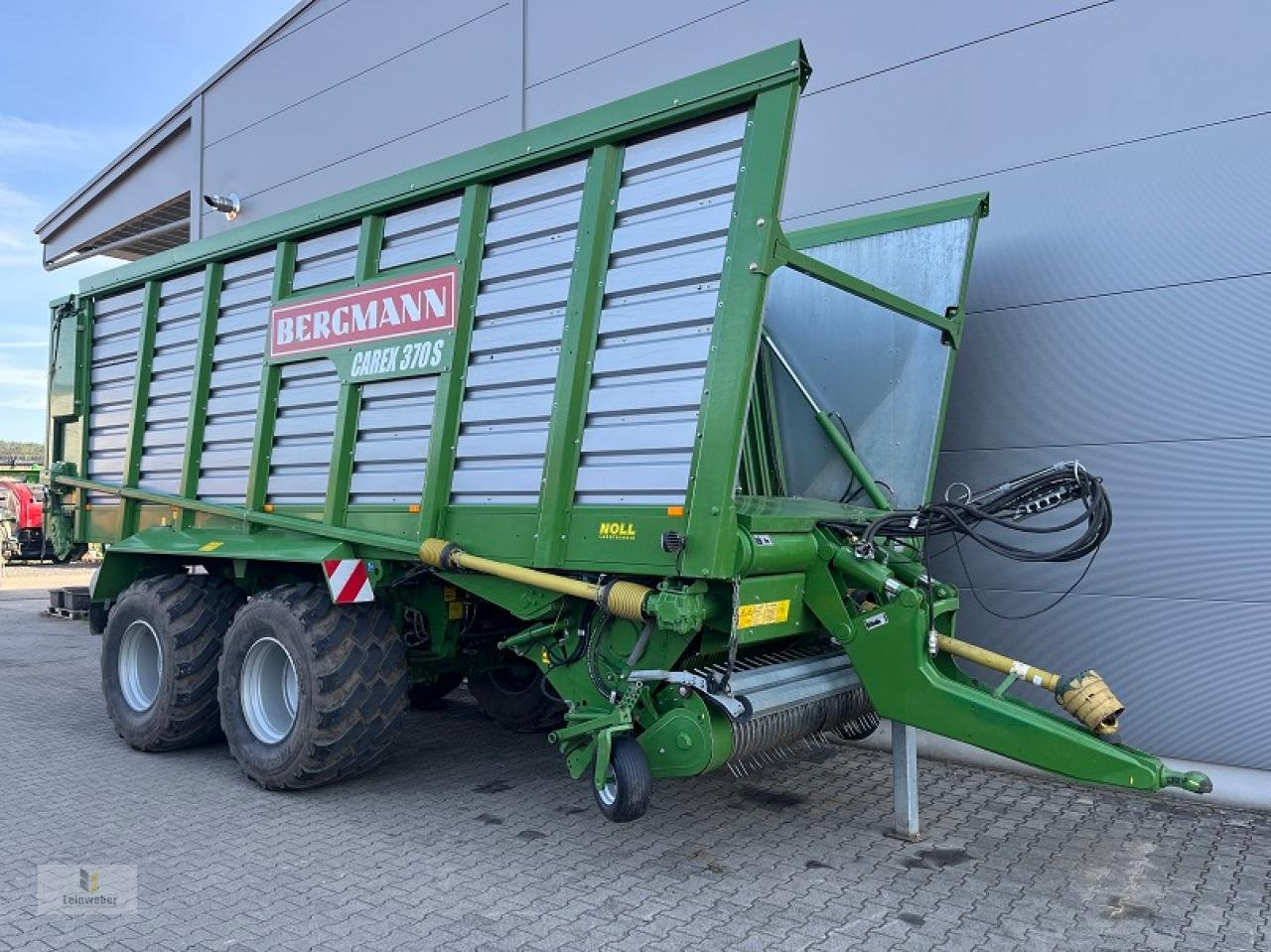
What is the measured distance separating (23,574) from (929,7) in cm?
2030

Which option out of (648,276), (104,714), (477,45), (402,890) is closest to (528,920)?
(402,890)

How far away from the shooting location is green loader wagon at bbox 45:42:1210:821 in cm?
376

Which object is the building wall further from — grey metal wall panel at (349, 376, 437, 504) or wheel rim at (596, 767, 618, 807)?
grey metal wall panel at (349, 376, 437, 504)

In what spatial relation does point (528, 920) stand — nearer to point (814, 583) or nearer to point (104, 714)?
point (814, 583)

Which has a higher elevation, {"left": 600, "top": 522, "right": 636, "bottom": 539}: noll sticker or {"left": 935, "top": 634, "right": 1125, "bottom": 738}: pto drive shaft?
{"left": 600, "top": 522, "right": 636, "bottom": 539}: noll sticker

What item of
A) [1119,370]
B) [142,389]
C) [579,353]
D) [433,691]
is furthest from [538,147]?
[433,691]

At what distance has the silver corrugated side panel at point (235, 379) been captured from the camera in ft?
18.7

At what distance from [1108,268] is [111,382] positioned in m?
6.54

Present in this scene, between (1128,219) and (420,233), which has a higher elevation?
(1128,219)

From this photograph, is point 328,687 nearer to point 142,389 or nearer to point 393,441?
point 393,441

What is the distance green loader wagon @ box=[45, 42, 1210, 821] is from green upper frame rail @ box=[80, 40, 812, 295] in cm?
2

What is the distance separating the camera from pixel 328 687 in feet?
15.5

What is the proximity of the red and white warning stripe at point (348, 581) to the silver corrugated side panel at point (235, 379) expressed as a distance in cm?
123

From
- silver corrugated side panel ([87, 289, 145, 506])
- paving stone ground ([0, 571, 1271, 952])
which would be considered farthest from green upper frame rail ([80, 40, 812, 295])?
paving stone ground ([0, 571, 1271, 952])
